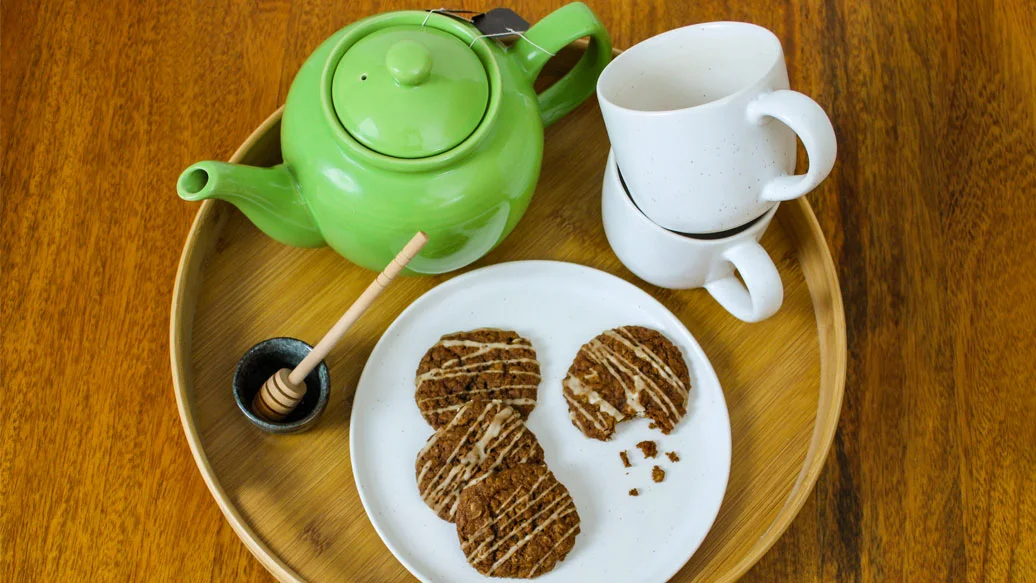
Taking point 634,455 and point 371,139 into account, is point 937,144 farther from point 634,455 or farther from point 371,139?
point 371,139

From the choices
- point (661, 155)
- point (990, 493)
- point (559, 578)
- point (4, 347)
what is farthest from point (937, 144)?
point (4, 347)

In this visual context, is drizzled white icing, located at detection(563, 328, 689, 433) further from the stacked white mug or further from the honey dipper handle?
the honey dipper handle

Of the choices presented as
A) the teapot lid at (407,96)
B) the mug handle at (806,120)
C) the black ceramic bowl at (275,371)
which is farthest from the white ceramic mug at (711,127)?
the black ceramic bowl at (275,371)

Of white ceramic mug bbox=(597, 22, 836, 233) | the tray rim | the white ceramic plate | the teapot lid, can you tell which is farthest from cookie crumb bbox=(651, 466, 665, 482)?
the teapot lid

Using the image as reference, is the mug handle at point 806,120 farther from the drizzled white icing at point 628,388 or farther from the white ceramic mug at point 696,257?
the drizzled white icing at point 628,388

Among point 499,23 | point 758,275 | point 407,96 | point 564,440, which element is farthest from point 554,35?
point 564,440

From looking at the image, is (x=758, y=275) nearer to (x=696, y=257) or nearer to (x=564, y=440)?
(x=696, y=257)
